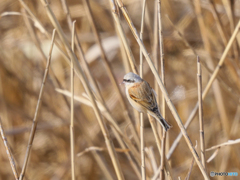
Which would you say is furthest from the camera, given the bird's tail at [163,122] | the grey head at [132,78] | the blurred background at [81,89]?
the blurred background at [81,89]

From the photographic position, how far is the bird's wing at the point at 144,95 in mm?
1338

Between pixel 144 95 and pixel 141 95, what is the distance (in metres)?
0.02

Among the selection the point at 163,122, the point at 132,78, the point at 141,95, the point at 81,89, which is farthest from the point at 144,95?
the point at 81,89

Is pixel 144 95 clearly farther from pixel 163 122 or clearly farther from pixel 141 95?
pixel 163 122

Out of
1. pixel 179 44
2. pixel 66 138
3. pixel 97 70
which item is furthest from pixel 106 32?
pixel 66 138

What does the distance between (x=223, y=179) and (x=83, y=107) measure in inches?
72.8

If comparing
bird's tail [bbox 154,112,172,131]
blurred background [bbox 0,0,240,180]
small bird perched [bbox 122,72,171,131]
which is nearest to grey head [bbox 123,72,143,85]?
small bird perched [bbox 122,72,171,131]

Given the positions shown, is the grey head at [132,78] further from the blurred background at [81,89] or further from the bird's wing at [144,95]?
the blurred background at [81,89]

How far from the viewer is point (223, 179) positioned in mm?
2076

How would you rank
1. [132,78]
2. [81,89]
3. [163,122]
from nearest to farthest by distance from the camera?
1. [163,122]
2. [132,78]
3. [81,89]

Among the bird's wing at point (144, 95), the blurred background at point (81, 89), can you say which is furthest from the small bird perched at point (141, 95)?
the blurred background at point (81, 89)

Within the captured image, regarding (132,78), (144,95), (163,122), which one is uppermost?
(132,78)

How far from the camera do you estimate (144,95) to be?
1394mm

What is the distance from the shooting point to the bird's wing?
1338 millimetres
